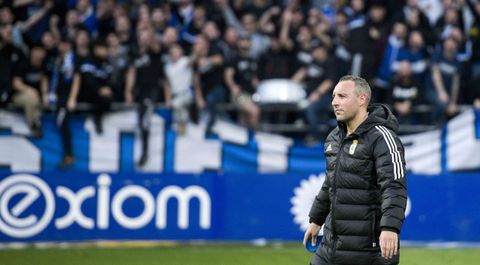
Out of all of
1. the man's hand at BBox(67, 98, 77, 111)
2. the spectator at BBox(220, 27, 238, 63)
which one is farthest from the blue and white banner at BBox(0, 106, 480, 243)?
the spectator at BBox(220, 27, 238, 63)

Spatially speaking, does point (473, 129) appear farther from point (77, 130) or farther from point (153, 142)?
point (77, 130)

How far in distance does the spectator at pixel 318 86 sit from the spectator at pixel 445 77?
1756 mm

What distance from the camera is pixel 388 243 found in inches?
219

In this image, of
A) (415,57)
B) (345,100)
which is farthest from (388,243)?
(415,57)

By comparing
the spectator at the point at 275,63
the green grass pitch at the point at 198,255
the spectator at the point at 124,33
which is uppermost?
the spectator at the point at 124,33

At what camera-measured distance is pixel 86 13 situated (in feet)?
53.6

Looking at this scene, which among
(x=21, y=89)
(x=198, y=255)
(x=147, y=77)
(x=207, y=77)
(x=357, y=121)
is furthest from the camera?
(x=207, y=77)

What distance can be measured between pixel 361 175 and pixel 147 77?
9.68m

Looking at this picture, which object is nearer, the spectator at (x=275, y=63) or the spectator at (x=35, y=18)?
the spectator at (x=275, y=63)

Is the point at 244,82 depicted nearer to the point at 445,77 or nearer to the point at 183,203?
the point at 183,203

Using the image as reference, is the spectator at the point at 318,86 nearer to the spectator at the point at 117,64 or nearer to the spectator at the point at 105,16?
the spectator at the point at 117,64

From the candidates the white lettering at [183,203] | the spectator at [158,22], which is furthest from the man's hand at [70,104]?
the white lettering at [183,203]

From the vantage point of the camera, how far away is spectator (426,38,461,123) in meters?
15.6

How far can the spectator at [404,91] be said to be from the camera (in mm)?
15344
